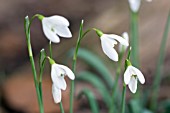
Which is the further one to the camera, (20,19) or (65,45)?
(20,19)

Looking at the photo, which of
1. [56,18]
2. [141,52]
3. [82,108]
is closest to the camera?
[56,18]

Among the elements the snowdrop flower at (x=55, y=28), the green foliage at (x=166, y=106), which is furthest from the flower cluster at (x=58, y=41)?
the green foliage at (x=166, y=106)

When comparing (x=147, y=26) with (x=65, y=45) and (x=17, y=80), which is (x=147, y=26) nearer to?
(x=65, y=45)

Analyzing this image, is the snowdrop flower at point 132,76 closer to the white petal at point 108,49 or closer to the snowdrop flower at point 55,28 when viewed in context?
the white petal at point 108,49

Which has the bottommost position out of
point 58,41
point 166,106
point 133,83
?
point 166,106

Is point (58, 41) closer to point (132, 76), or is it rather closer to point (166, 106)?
point (132, 76)

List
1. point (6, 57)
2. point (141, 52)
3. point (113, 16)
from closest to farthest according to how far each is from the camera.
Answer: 1. point (141, 52)
2. point (113, 16)
3. point (6, 57)

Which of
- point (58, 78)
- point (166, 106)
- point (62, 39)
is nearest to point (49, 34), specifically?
point (58, 78)

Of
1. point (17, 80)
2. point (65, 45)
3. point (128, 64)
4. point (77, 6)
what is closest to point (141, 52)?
point (65, 45)
